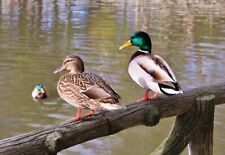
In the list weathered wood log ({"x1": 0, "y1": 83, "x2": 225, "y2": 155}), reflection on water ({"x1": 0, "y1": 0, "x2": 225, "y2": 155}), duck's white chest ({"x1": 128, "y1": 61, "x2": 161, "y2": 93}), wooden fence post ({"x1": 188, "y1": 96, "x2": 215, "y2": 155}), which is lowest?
reflection on water ({"x1": 0, "y1": 0, "x2": 225, "y2": 155})

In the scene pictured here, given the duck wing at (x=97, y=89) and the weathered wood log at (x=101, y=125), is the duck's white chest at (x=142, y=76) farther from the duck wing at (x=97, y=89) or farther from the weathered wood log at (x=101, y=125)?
the duck wing at (x=97, y=89)

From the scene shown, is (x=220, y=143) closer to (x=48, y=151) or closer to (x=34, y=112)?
(x=34, y=112)

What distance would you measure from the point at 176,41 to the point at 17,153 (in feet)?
48.7

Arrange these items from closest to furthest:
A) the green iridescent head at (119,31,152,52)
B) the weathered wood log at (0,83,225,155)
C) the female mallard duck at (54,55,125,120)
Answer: the weathered wood log at (0,83,225,155)
the female mallard duck at (54,55,125,120)
the green iridescent head at (119,31,152,52)

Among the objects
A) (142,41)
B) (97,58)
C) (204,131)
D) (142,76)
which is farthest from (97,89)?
(97,58)

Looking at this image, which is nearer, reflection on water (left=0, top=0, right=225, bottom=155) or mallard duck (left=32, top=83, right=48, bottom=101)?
reflection on water (left=0, top=0, right=225, bottom=155)

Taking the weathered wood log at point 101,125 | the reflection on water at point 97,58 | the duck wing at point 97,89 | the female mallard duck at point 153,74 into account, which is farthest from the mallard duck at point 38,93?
the duck wing at point 97,89

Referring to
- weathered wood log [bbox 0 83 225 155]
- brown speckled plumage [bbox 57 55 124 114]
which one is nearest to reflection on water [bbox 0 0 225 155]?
weathered wood log [bbox 0 83 225 155]

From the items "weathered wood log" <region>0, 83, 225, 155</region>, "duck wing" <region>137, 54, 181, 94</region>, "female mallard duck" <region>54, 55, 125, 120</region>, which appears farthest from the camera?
"duck wing" <region>137, 54, 181, 94</region>

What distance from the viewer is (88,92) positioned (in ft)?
10.7

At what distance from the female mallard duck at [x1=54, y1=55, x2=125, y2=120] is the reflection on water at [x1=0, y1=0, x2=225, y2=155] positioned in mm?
3509

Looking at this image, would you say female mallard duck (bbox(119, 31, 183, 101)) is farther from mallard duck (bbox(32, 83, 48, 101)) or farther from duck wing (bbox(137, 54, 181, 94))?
mallard duck (bbox(32, 83, 48, 101))

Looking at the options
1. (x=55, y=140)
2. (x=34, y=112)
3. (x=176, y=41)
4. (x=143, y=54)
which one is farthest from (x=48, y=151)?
(x=176, y=41)

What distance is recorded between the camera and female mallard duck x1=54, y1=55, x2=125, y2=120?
10.6 ft
